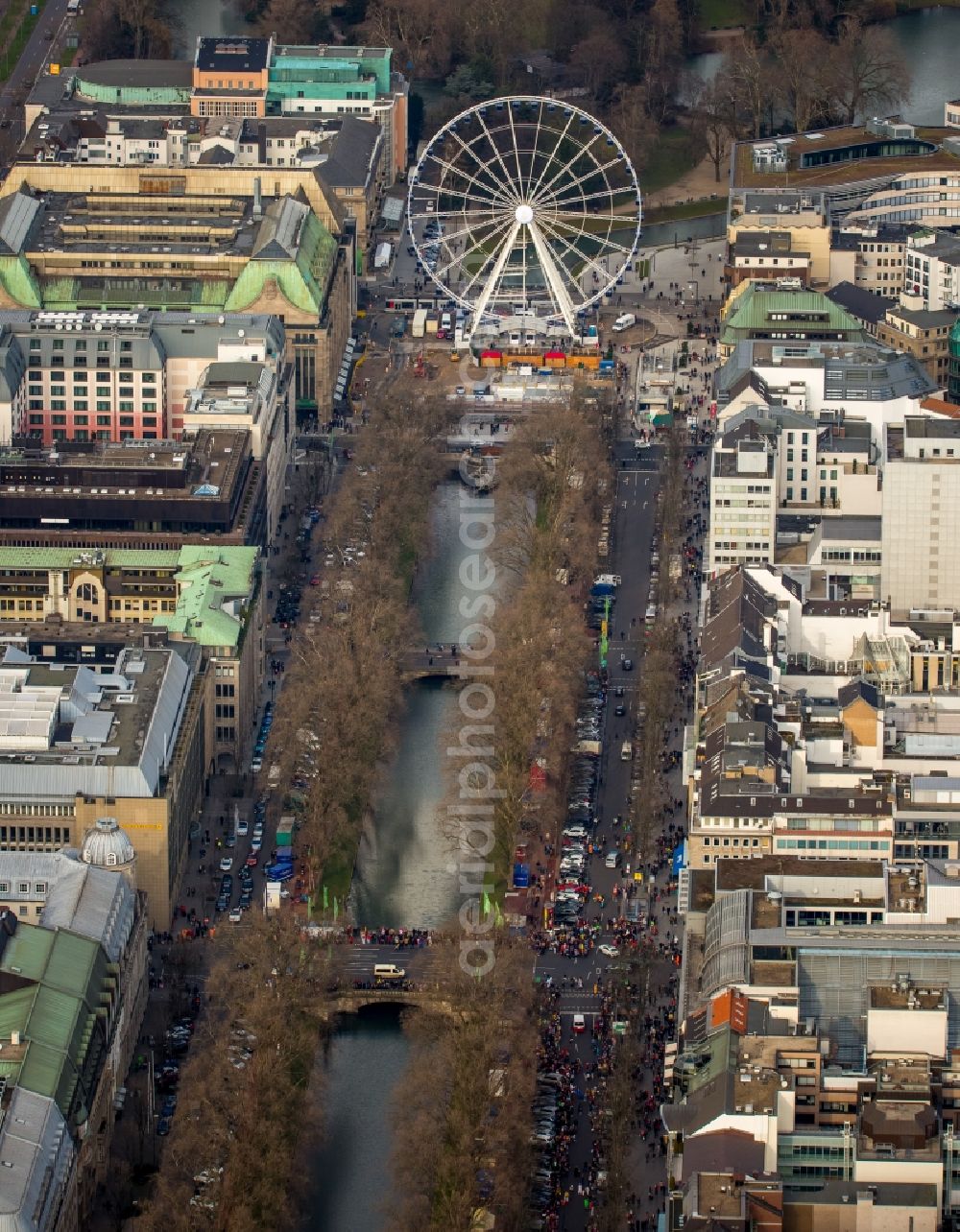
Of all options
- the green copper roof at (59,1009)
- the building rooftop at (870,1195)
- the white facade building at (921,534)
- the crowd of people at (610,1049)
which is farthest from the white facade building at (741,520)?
the building rooftop at (870,1195)

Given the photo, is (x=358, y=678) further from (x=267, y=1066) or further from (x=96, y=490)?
(x=267, y=1066)

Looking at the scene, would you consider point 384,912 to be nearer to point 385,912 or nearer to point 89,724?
point 385,912

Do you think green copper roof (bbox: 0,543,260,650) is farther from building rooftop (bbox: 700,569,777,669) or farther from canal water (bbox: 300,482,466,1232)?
building rooftop (bbox: 700,569,777,669)

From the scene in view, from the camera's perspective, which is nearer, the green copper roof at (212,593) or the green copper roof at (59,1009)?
the green copper roof at (59,1009)

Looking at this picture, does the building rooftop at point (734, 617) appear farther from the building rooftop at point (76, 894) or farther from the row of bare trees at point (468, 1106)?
the building rooftop at point (76, 894)

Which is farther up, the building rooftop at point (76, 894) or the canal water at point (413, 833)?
the canal water at point (413, 833)
